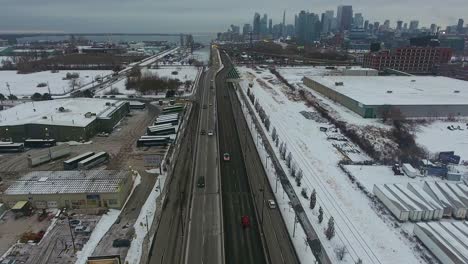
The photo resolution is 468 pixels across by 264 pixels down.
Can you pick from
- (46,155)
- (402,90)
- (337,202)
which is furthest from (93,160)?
(402,90)

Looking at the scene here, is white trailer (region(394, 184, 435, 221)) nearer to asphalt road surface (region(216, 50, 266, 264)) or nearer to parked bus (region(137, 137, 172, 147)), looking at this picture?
asphalt road surface (region(216, 50, 266, 264))

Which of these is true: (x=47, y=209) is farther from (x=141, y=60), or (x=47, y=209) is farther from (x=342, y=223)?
(x=141, y=60)

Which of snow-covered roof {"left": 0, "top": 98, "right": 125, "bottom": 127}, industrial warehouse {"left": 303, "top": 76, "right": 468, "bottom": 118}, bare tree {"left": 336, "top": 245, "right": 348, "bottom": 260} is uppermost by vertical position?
industrial warehouse {"left": 303, "top": 76, "right": 468, "bottom": 118}

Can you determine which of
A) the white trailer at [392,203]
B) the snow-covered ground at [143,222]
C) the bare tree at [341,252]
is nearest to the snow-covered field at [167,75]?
the snow-covered ground at [143,222]

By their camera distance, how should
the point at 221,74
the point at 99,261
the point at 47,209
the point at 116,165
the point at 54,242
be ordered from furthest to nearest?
the point at 221,74
the point at 116,165
the point at 47,209
the point at 54,242
the point at 99,261

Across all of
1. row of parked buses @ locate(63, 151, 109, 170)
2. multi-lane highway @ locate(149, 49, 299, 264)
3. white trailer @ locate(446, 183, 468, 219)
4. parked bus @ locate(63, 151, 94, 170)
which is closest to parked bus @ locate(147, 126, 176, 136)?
multi-lane highway @ locate(149, 49, 299, 264)

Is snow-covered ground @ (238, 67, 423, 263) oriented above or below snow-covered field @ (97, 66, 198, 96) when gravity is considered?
below

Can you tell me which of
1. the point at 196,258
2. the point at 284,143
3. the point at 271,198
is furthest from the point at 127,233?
the point at 284,143
